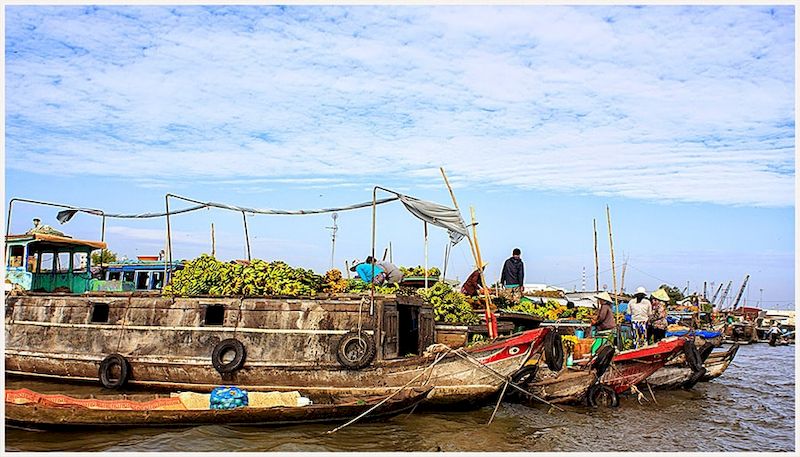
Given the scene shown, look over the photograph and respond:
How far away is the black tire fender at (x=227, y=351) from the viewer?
38.4ft

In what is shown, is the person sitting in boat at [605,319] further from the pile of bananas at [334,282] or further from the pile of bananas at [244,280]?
the pile of bananas at [244,280]

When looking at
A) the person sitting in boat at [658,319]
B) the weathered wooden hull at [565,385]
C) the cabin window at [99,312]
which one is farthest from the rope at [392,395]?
the person sitting in boat at [658,319]

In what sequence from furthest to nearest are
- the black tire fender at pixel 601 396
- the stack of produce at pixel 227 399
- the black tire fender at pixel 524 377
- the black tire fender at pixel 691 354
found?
the black tire fender at pixel 691 354 → the black tire fender at pixel 601 396 → the black tire fender at pixel 524 377 → the stack of produce at pixel 227 399

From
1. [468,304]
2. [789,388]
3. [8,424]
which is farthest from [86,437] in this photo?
[789,388]

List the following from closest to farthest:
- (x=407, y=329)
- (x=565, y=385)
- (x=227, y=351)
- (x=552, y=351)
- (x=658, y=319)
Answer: (x=552, y=351), (x=227, y=351), (x=565, y=385), (x=407, y=329), (x=658, y=319)

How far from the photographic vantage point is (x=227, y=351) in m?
12.0

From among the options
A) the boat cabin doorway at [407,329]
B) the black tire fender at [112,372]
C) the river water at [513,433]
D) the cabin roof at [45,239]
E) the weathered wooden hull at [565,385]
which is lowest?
the river water at [513,433]

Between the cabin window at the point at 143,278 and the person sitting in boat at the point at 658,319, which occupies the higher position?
the cabin window at the point at 143,278

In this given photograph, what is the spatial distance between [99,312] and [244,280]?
333 cm

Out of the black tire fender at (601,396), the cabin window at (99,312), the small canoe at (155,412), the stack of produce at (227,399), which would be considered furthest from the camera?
the cabin window at (99,312)

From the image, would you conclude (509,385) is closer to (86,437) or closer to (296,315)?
(296,315)

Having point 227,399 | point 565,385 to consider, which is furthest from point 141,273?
point 565,385

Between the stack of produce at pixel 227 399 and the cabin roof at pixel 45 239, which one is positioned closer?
the stack of produce at pixel 227 399

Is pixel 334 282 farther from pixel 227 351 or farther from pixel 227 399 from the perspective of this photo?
pixel 227 399
